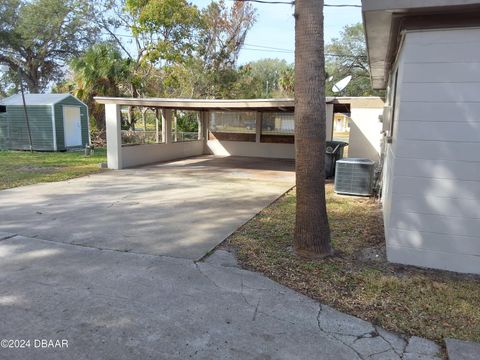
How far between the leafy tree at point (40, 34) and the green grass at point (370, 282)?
23417 mm

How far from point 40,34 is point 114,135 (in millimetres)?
18329

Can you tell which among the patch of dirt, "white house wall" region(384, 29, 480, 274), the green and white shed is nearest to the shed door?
the green and white shed

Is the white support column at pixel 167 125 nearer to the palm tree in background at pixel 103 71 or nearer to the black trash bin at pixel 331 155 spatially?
the palm tree in background at pixel 103 71

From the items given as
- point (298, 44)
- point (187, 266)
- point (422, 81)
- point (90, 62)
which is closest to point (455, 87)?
point (422, 81)

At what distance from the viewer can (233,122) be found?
17.1 m

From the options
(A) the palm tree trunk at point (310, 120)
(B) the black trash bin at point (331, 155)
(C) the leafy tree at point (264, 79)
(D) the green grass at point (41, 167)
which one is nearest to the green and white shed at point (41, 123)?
(D) the green grass at point (41, 167)

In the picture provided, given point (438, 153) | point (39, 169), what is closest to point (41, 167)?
point (39, 169)

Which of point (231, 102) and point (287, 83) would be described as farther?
point (287, 83)

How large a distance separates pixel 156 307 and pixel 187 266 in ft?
3.00

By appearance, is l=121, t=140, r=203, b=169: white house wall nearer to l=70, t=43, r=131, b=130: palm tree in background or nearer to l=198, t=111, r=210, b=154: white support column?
l=198, t=111, r=210, b=154: white support column

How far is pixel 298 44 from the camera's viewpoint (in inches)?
158

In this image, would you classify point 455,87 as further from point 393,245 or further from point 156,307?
point 156,307

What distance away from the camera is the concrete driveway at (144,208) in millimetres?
4992

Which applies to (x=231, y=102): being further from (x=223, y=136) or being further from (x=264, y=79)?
(x=264, y=79)
